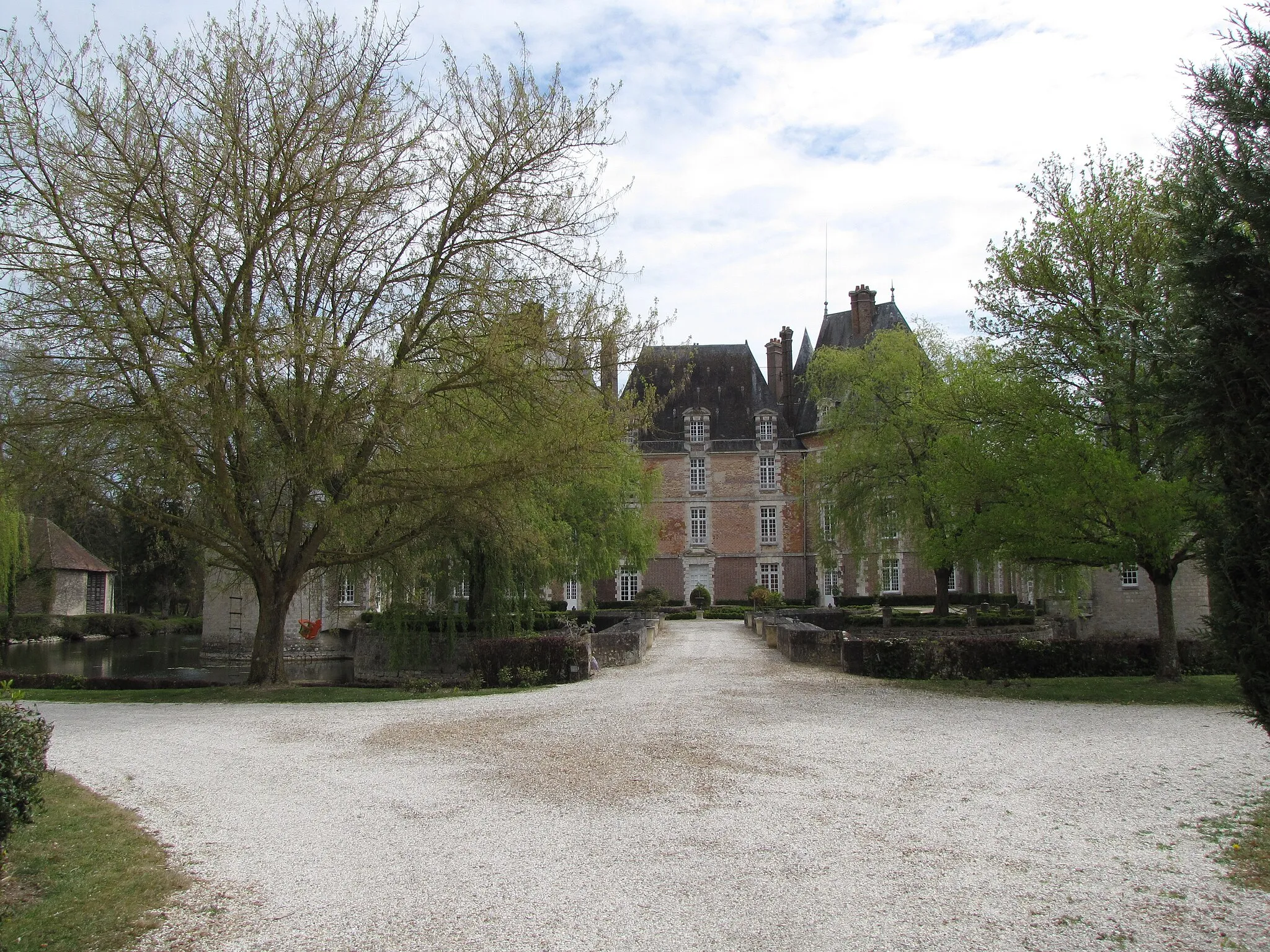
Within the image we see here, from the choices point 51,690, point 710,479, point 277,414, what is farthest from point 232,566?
point 710,479

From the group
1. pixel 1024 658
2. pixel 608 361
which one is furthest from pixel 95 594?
pixel 1024 658

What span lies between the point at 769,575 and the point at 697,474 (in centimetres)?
567

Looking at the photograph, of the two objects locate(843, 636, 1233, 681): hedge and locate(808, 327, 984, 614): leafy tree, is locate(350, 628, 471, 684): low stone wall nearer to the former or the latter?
locate(843, 636, 1233, 681): hedge

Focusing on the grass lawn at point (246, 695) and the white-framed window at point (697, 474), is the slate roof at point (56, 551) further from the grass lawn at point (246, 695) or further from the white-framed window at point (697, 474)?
the grass lawn at point (246, 695)

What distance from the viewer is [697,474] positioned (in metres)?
42.4

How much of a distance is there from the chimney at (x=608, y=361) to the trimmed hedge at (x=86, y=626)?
31.6 m

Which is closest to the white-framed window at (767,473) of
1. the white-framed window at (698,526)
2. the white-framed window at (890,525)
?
the white-framed window at (698,526)

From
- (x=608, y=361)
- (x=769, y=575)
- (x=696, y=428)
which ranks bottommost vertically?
(x=769, y=575)

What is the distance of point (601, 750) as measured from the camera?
865cm

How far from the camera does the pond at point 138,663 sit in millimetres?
22672

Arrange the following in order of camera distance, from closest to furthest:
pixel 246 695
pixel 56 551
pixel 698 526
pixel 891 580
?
1. pixel 246 695
2. pixel 891 580
3. pixel 56 551
4. pixel 698 526

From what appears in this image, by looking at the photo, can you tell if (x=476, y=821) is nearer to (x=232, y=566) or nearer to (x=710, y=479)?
(x=232, y=566)

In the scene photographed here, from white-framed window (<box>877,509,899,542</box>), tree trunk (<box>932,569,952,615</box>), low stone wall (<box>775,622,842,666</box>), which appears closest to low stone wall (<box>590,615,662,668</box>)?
low stone wall (<box>775,622,842,666</box>)

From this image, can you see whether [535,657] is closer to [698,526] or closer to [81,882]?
[81,882]
